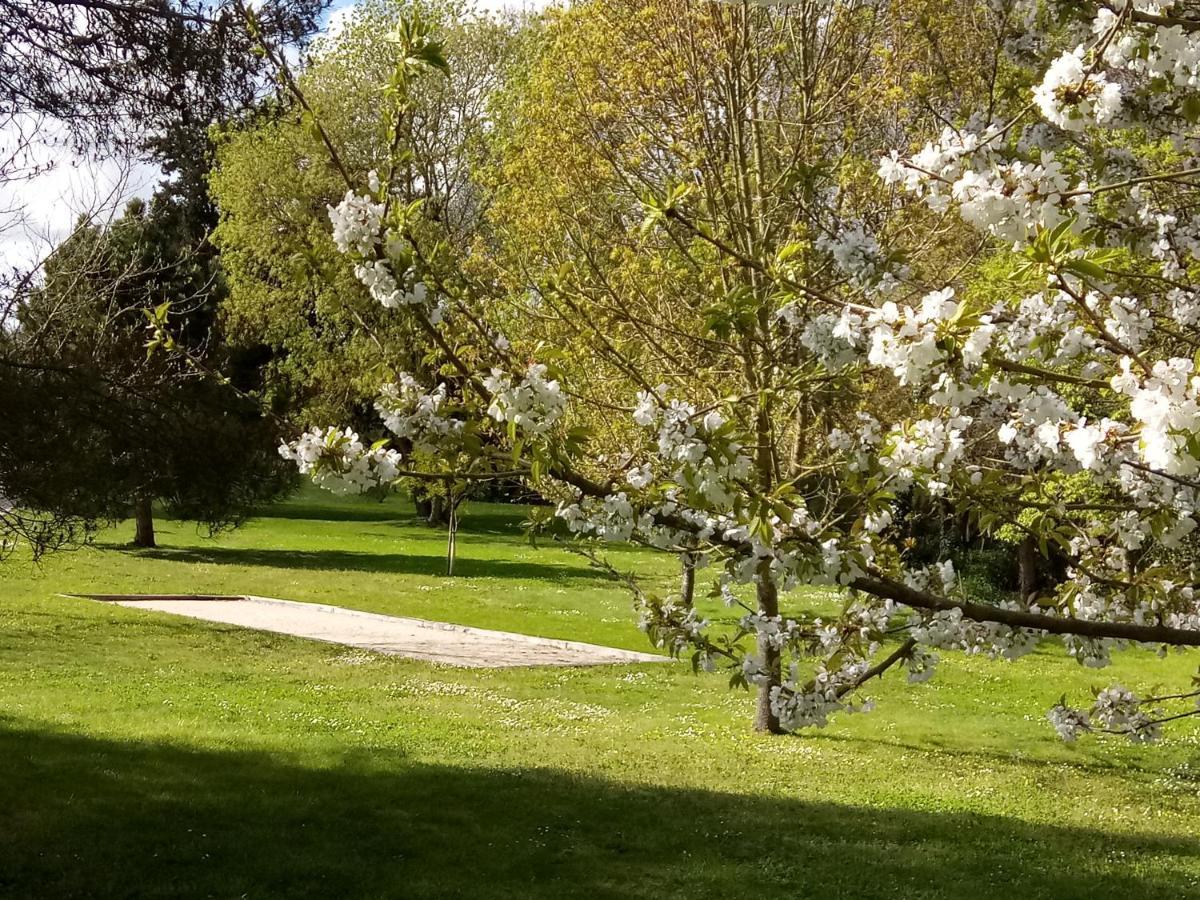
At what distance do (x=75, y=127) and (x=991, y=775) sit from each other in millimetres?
8831

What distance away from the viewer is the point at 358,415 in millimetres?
32875

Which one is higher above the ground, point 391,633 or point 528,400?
point 528,400

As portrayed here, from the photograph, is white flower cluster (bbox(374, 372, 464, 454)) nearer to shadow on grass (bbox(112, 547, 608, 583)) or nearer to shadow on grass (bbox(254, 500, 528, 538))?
shadow on grass (bbox(112, 547, 608, 583))

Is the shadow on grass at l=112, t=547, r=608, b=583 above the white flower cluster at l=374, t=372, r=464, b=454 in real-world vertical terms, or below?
below

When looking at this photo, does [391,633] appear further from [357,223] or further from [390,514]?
[390,514]

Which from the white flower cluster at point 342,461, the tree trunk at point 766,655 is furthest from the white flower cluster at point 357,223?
the tree trunk at point 766,655

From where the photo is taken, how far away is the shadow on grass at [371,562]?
915 inches

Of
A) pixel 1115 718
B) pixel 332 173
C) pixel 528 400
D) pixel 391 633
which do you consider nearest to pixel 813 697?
pixel 1115 718

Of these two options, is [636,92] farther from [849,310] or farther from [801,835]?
[849,310]

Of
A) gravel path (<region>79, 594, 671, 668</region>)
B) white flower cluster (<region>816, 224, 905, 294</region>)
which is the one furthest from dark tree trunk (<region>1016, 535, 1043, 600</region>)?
white flower cluster (<region>816, 224, 905, 294</region>)

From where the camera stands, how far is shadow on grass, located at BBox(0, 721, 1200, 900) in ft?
20.8

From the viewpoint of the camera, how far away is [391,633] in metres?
16.2

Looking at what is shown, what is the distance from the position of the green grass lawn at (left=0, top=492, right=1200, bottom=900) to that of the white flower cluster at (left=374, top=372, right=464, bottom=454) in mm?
1635

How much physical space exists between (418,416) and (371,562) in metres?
22.0
